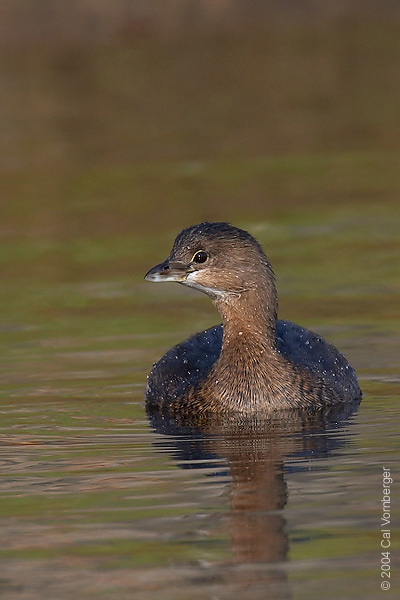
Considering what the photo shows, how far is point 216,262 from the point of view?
1245 cm

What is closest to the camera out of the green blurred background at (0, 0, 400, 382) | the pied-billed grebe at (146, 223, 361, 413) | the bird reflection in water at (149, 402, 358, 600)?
the bird reflection in water at (149, 402, 358, 600)

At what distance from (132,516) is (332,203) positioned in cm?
1177

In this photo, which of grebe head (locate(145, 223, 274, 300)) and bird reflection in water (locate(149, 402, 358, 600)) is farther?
grebe head (locate(145, 223, 274, 300))

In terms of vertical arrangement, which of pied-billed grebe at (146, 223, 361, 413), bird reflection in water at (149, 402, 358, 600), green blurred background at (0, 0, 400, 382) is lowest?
bird reflection in water at (149, 402, 358, 600)

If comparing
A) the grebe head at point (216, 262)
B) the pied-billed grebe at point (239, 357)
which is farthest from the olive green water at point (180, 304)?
the grebe head at point (216, 262)

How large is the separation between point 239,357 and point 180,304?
3.85m

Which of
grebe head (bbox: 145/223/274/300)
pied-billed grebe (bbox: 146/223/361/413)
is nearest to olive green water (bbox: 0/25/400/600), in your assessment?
pied-billed grebe (bbox: 146/223/361/413)

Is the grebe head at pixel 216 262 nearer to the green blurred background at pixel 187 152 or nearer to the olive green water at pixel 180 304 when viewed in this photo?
the olive green water at pixel 180 304

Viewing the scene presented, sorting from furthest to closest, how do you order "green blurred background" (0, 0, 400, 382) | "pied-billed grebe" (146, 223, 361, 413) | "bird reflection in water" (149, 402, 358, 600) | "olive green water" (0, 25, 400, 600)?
"green blurred background" (0, 0, 400, 382), "pied-billed grebe" (146, 223, 361, 413), "olive green water" (0, 25, 400, 600), "bird reflection in water" (149, 402, 358, 600)

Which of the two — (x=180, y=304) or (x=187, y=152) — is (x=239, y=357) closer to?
(x=180, y=304)

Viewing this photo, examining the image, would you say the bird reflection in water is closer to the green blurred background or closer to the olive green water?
the olive green water

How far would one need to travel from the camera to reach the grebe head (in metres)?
12.4

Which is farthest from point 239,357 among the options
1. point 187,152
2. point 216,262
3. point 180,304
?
point 187,152

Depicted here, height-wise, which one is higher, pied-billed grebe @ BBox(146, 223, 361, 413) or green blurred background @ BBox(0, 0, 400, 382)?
green blurred background @ BBox(0, 0, 400, 382)
